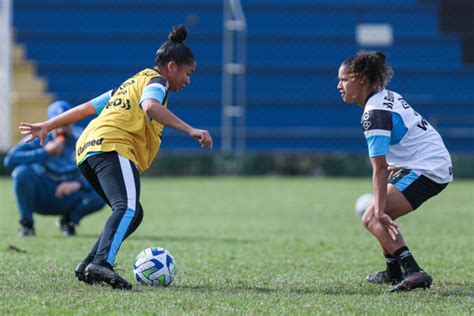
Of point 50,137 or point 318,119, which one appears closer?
point 50,137

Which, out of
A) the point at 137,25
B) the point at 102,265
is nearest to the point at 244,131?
the point at 137,25

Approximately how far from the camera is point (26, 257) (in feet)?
26.2

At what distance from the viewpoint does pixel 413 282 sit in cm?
618

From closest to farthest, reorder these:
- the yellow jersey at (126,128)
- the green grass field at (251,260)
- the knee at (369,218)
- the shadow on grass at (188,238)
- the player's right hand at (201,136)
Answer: the green grass field at (251,260), the player's right hand at (201,136), the yellow jersey at (126,128), the knee at (369,218), the shadow on grass at (188,238)

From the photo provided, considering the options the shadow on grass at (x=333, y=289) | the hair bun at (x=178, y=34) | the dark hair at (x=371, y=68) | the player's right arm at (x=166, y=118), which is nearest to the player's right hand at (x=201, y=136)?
the player's right arm at (x=166, y=118)

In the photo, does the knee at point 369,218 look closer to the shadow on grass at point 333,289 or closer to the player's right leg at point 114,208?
the shadow on grass at point 333,289

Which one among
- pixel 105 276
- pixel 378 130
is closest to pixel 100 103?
pixel 105 276

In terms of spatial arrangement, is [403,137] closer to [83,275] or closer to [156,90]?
[156,90]

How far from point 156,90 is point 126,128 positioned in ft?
1.22

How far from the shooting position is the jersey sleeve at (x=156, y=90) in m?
6.07

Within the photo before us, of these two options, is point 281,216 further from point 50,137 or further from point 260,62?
point 260,62

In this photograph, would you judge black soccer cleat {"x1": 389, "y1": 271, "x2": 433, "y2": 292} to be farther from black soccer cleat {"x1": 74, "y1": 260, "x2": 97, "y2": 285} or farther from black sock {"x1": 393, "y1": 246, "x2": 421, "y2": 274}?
black soccer cleat {"x1": 74, "y1": 260, "x2": 97, "y2": 285}

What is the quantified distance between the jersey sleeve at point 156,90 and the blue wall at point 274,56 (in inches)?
786

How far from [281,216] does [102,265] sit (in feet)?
25.2
